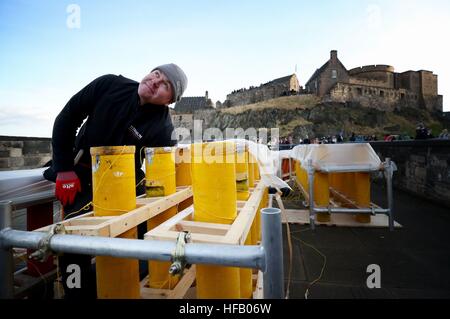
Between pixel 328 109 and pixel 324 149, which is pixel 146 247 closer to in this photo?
pixel 324 149

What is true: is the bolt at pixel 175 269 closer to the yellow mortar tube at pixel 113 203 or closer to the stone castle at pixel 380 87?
the yellow mortar tube at pixel 113 203

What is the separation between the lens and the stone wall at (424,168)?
6012mm

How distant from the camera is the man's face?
2295 mm

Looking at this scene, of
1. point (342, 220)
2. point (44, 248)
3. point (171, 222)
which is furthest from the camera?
point (342, 220)

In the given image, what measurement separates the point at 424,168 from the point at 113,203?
8.28 m

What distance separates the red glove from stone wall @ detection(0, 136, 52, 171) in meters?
5.25

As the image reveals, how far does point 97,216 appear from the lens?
1467 mm

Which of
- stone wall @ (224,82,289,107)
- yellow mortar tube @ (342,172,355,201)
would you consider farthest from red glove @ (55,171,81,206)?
stone wall @ (224,82,289,107)

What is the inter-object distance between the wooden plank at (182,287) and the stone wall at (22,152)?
6109 mm

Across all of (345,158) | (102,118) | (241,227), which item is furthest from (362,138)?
(241,227)

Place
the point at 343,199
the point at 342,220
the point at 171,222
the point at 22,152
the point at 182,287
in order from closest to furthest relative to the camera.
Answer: the point at 171,222, the point at 182,287, the point at 342,220, the point at 343,199, the point at 22,152

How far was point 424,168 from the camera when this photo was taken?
22.6 feet

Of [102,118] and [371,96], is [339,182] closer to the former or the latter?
[102,118]
